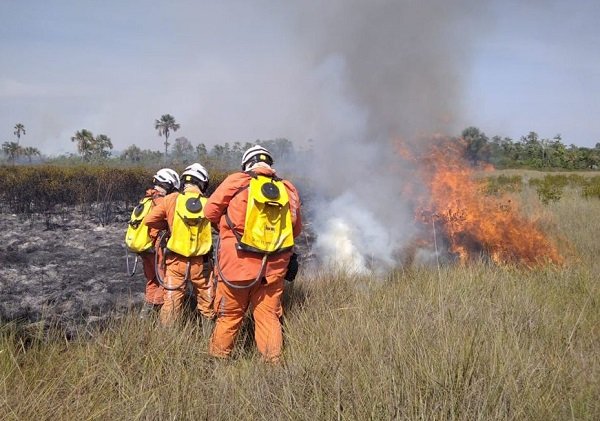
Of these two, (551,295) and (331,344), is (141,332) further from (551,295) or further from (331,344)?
(551,295)

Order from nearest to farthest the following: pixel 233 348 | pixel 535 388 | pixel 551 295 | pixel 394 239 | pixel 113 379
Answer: pixel 535 388 < pixel 113 379 < pixel 233 348 < pixel 551 295 < pixel 394 239

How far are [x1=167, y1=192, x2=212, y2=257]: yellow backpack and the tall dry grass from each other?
0.86 m

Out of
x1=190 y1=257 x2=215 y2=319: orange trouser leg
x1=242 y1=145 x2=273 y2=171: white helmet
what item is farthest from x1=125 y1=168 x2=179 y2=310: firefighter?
x1=242 y1=145 x2=273 y2=171: white helmet

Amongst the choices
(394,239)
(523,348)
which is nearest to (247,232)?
(523,348)

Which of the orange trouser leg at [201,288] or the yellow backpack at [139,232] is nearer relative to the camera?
the orange trouser leg at [201,288]

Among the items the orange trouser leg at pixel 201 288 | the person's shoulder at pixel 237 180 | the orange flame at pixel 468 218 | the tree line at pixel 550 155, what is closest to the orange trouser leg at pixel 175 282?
→ the orange trouser leg at pixel 201 288

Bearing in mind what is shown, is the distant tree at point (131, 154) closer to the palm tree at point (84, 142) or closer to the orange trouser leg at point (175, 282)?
the palm tree at point (84, 142)

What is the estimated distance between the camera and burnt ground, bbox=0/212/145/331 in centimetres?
587

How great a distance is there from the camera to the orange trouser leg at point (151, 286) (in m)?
5.12

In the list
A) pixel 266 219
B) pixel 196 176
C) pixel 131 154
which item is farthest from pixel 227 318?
pixel 131 154

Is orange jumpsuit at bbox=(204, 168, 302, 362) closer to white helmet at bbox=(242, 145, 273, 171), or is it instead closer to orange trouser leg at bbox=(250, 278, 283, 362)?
orange trouser leg at bbox=(250, 278, 283, 362)

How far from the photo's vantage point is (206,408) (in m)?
2.51

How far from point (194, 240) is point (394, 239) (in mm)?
4454

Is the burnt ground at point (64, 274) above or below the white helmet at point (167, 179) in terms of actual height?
below
